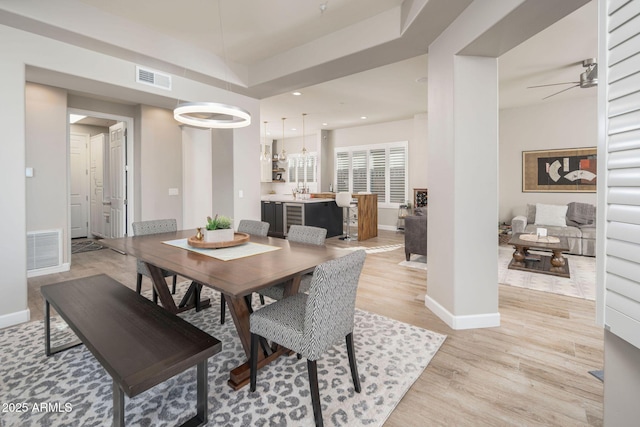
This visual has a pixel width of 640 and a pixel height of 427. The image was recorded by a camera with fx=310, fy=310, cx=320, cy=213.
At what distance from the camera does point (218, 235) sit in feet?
7.91

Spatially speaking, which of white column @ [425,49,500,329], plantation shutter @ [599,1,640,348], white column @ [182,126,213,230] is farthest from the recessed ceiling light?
plantation shutter @ [599,1,640,348]

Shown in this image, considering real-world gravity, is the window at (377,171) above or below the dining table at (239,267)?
above

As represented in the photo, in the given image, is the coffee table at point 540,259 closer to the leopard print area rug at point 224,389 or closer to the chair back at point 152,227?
the leopard print area rug at point 224,389

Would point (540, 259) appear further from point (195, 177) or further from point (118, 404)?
point (195, 177)

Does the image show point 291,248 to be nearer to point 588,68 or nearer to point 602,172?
point 602,172

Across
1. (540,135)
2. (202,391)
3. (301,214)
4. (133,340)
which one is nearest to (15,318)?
(133,340)

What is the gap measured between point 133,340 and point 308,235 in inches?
60.7

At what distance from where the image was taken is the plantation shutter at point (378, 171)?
8.27 m

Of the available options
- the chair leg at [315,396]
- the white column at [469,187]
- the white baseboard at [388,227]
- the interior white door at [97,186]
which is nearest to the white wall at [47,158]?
the interior white door at [97,186]

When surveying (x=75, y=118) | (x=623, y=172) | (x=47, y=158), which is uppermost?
(x=75, y=118)

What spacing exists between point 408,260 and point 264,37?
370cm

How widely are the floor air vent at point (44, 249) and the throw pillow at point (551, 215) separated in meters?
7.90

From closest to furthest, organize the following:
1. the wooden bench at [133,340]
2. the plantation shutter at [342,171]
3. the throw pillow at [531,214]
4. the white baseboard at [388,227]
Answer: the wooden bench at [133,340] → the throw pillow at [531,214] → the white baseboard at [388,227] → the plantation shutter at [342,171]

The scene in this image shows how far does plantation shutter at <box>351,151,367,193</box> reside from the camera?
28.2 feet
